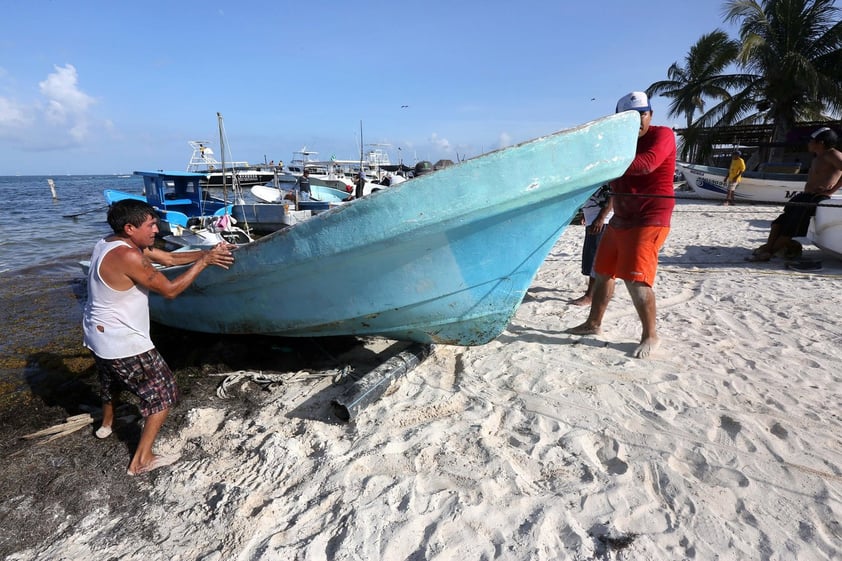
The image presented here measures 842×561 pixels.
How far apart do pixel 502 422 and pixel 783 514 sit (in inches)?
51.5

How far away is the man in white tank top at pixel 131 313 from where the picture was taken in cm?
240

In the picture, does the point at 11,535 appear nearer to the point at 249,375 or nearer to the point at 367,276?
the point at 249,375

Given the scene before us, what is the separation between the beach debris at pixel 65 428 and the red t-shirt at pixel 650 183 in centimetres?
405

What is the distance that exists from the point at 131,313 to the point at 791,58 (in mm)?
22320

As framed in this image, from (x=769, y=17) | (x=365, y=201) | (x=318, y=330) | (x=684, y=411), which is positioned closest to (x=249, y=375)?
(x=318, y=330)

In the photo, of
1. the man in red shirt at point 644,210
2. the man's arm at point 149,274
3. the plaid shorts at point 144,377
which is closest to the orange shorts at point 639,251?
the man in red shirt at point 644,210

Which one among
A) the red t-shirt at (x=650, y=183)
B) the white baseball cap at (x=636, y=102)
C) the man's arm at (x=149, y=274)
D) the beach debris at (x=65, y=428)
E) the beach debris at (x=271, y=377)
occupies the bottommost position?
the beach debris at (x=65, y=428)

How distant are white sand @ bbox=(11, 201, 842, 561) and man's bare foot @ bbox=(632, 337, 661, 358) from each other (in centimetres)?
7

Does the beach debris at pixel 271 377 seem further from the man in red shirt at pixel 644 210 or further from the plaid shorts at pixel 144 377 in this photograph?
the man in red shirt at pixel 644 210

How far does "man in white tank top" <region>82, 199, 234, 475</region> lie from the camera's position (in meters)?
2.40

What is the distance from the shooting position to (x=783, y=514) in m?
1.87

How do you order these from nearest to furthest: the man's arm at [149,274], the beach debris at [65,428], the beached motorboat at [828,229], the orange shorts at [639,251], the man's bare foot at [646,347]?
the man's arm at [149,274] → the beach debris at [65,428] → the orange shorts at [639,251] → the man's bare foot at [646,347] → the beached motorboat at [828,229]

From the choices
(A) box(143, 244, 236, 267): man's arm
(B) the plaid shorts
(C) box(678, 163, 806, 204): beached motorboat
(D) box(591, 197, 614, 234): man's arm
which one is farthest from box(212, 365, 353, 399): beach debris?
(C) box(678, 163, 806, 204): beached motorboat

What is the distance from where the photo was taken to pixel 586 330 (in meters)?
3.87
